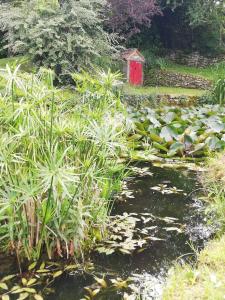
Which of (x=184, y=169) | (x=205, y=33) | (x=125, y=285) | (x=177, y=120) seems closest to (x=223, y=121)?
(x=177, y=120)

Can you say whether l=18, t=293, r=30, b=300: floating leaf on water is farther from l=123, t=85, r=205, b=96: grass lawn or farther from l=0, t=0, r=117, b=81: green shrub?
l=123, t=85, r=205, b=96: grass lawn

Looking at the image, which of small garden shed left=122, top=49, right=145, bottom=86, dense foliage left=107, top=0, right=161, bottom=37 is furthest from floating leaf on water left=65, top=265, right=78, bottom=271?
dense foliage left=107, top=0, right=161, bottom=37

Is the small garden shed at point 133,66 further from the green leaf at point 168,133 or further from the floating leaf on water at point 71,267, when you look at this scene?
the floating leaf on water at point 71,267

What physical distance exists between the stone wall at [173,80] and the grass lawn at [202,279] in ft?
41.4

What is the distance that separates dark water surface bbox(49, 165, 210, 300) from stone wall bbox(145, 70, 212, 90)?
390 inches

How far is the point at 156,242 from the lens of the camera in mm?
4145

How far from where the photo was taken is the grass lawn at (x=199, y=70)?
16.3 metres

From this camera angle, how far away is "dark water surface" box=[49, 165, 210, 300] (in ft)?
11.1

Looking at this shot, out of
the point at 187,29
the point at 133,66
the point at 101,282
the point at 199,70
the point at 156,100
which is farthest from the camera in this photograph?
the point at 187,29

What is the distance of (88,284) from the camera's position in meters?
3.38

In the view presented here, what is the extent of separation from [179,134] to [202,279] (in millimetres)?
4587

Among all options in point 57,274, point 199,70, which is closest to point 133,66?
point 199,70

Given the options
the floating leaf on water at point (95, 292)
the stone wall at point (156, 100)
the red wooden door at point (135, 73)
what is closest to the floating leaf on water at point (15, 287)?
the floating leaf on water at point (95, 292)

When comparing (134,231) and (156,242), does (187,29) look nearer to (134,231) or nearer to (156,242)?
(134,231)
